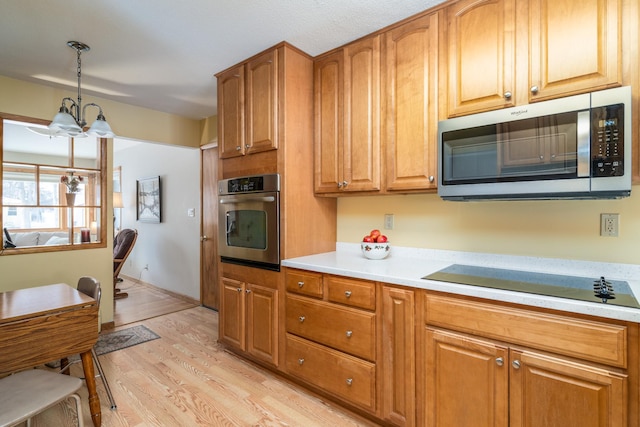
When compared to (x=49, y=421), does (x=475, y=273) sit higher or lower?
higher

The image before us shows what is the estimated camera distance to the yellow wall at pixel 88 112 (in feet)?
9.14

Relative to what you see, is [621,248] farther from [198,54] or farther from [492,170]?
[198,54]

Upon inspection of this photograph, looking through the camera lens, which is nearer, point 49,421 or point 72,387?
point 72,387

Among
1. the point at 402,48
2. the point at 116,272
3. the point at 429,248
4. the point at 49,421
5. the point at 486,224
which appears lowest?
the point at 49,421

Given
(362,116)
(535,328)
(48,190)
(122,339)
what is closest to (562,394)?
(535,328)

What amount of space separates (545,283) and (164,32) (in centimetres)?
270

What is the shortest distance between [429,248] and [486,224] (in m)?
0.40

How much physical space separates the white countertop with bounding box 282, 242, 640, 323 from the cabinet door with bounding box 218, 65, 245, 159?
1116 mm

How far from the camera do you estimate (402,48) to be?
199 centimetres

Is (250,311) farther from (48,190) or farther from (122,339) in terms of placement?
(48,190)

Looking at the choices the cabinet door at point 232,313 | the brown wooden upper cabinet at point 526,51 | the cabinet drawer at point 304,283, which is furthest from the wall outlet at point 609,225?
the cabinet door at point 232,313

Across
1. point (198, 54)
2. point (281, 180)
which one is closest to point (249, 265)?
point (281, 180)

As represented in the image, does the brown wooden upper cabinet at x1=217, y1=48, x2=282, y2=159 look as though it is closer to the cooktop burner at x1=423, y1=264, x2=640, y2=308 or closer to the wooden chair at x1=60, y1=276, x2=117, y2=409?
the wooden chair at x1=60, y1=276, x2=117, y2=409

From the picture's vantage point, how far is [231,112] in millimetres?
2660
